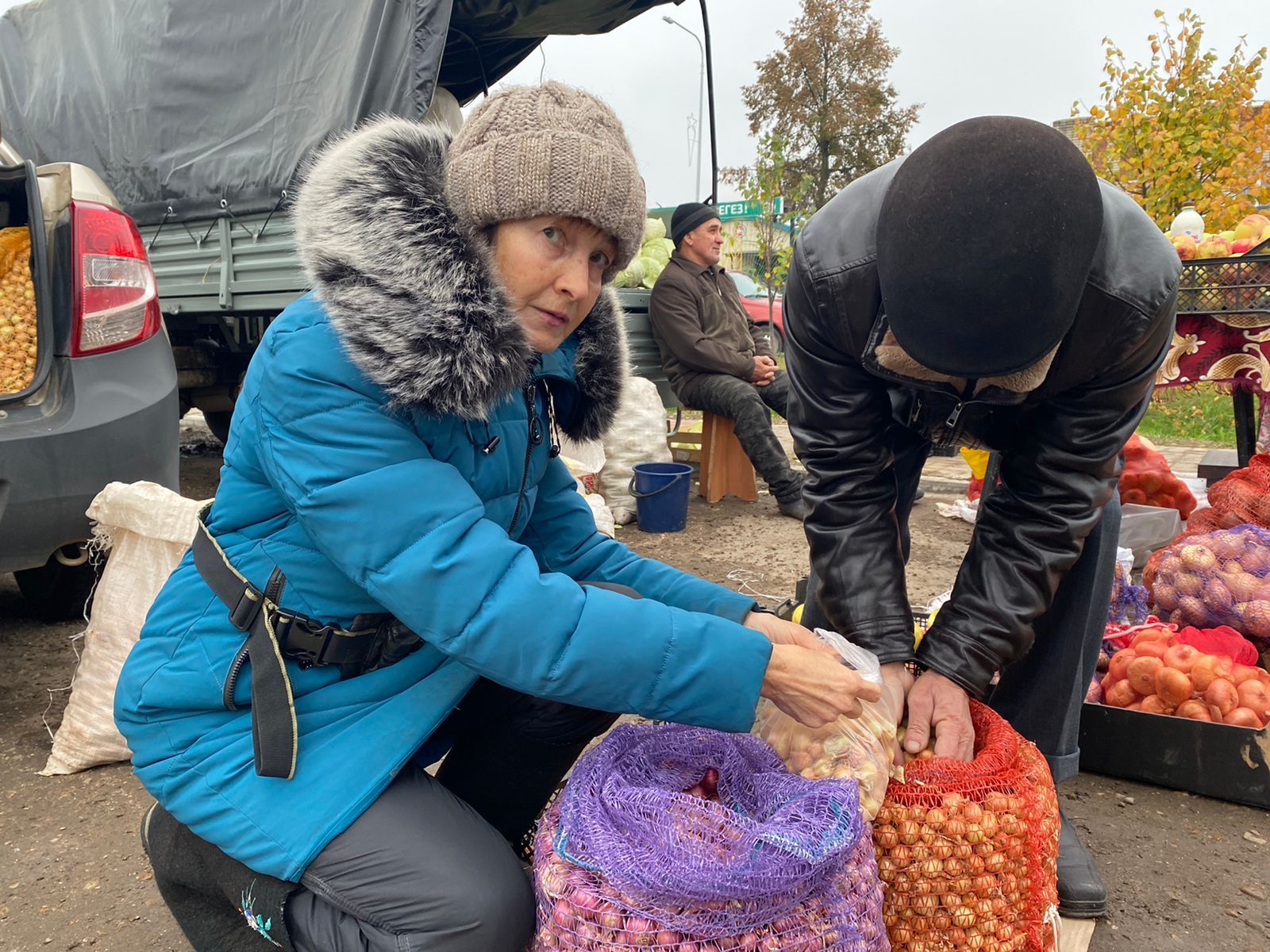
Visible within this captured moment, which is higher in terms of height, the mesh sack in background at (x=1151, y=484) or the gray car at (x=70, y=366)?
the gray car at (x=70, y=366)

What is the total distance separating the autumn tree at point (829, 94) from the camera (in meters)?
17.7

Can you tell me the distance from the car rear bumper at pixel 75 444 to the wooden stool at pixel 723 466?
3476 mm

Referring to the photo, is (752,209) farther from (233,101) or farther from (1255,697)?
(1255,697)

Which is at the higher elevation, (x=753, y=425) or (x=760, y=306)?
(x=760, y=306)

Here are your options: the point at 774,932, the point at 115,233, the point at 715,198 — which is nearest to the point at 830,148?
the point at 715,198

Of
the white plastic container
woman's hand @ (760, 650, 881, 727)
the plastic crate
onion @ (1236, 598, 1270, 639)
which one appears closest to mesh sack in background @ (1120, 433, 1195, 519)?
the plastic crate

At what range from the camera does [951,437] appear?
1.92m

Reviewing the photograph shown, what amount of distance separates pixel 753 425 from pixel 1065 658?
11.1ft

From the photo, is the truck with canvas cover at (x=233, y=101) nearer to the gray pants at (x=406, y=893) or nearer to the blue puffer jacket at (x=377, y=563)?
the blue puffer jacket at (x=377, y=563)

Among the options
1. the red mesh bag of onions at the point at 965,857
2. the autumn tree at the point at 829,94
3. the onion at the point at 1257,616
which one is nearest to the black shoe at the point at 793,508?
the onion at the point at 1257,616

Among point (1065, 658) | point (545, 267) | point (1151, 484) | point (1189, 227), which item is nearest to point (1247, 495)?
point (1151, 484)

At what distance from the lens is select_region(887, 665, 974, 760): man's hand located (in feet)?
5.36

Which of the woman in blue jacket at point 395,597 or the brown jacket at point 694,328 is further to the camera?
the brown jacket at point 694,328

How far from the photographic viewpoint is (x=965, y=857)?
138 centimetres
